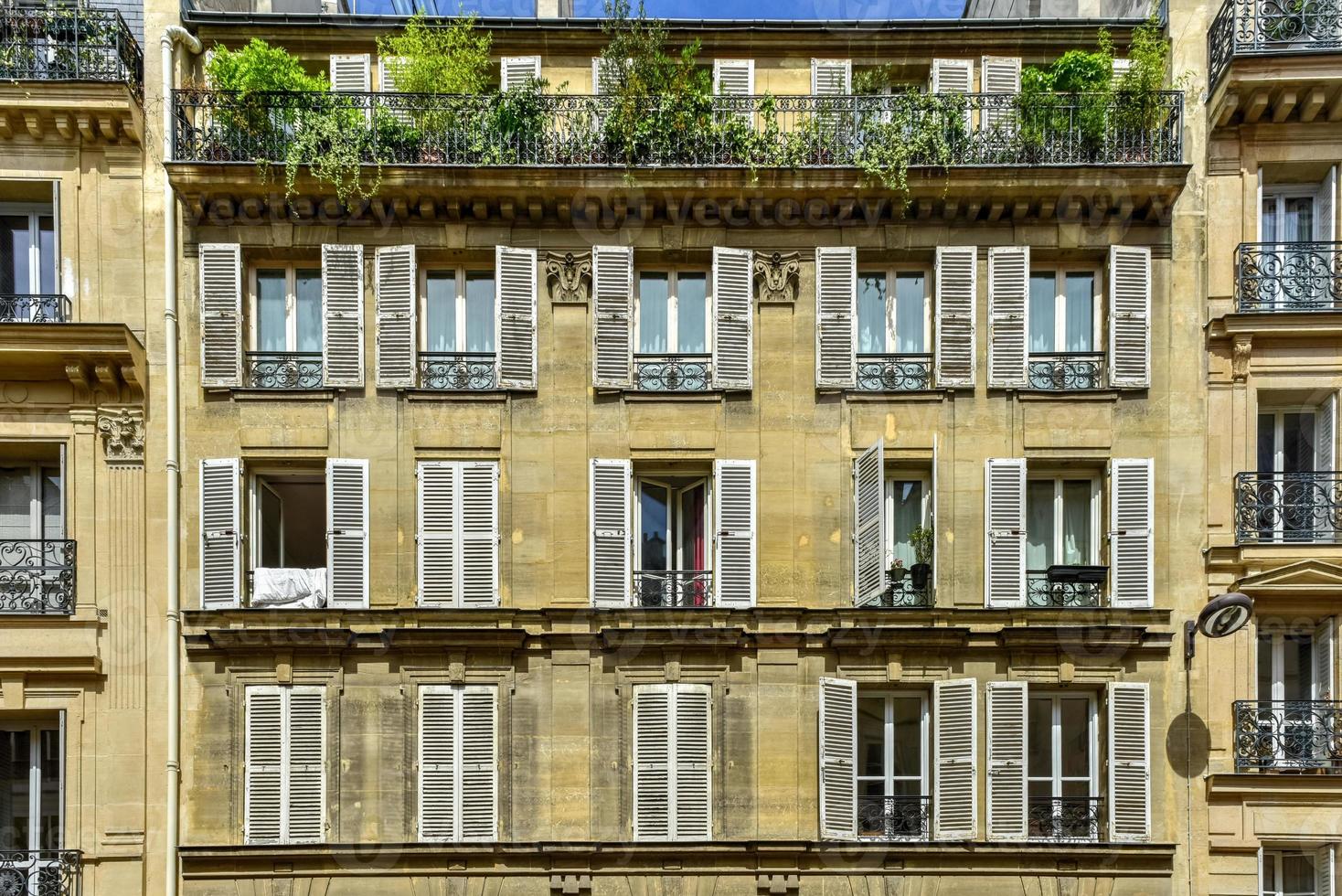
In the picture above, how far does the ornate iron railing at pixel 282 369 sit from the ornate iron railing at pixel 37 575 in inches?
122

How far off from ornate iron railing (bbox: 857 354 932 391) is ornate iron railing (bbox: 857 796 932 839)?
5.30 metres

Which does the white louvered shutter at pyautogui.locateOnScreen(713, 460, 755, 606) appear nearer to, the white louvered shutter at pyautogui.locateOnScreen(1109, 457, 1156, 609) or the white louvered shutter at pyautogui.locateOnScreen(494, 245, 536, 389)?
the white louvered shutter at pyautogui.locateOnScreen(494, 245, 536, 389)

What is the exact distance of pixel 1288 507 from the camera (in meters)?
14.9

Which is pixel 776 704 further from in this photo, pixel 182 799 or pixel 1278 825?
pixel 182 799

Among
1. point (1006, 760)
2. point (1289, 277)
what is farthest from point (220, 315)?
point (1289, 277)

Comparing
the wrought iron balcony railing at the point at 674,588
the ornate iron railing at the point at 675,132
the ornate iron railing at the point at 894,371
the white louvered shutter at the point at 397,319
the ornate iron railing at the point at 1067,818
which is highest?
the ornate iron railing at the point at 675,132

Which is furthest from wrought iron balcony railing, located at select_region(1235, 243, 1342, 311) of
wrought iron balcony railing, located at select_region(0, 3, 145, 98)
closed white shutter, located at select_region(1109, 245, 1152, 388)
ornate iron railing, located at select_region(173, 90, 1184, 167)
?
wrought iron balcony railing, located at select_region(0, 3, 145, 98)

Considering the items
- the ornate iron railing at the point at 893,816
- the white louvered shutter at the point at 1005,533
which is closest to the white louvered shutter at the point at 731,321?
the white louvered shutter at the point at 1005,533

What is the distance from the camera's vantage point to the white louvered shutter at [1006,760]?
47.9ft

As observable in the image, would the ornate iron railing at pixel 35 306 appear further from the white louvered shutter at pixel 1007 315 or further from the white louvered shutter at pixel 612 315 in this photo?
the white louvered shutter at pixel 1007 315

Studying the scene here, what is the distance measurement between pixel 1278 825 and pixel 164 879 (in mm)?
13808

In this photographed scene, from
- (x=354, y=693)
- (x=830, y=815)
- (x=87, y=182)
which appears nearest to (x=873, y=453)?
(x=830, y=815)

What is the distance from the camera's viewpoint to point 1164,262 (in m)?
15.5

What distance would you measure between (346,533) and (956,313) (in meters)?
8.42
